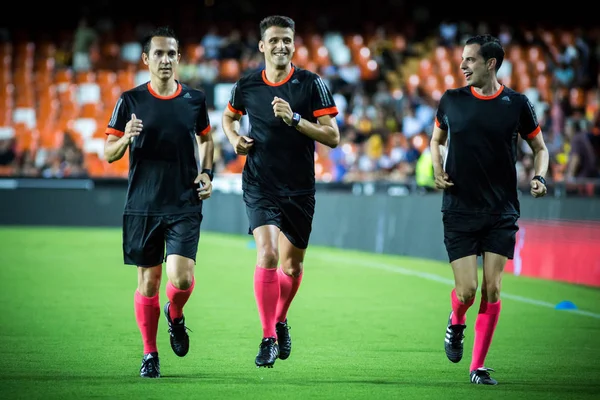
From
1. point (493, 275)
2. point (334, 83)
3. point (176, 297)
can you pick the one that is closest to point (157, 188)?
point (176, 297)

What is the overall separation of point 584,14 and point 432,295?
23.0 m

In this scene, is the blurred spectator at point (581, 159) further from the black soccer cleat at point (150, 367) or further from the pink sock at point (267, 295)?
the black soccer cleat at point (150, 367)

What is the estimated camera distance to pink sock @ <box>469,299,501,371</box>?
730 cm

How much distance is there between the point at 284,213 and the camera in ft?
26.2

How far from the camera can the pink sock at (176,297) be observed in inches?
293

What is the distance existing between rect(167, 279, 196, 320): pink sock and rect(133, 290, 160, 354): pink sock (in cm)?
13

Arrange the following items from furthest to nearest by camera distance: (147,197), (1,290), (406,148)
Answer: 1. (406,148)
2. (1,290)
3. (147,197)

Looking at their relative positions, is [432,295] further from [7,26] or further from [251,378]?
[7,26]

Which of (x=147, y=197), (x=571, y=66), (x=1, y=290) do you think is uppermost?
(x=571, y=66)

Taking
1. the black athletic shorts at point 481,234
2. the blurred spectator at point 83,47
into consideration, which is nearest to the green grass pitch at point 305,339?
the black athletic shorts at point 481,234

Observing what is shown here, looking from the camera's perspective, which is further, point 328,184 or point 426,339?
point 328,184

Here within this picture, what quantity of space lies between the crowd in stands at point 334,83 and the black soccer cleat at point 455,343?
13327 millimetres

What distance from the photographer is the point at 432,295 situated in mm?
13156

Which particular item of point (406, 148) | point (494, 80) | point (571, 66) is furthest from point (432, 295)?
point (571, 66)
